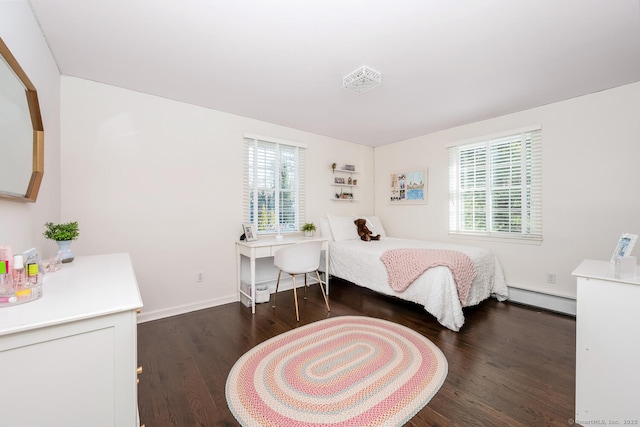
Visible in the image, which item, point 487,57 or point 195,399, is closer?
point 195,399

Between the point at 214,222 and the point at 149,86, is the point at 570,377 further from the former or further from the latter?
the point at 149,86

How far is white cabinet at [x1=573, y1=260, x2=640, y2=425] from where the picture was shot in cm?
122

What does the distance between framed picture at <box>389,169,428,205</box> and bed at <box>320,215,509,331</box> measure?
585 millimetres

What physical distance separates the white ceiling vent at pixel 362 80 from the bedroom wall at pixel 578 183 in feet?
6.59

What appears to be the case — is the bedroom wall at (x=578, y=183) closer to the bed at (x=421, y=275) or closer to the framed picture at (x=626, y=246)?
the bed at (x=421, y=275)

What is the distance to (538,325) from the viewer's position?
2510 millimetres

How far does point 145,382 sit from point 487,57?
3392mm

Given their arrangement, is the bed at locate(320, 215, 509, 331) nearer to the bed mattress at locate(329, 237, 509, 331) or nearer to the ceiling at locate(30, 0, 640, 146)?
the bed mattress at locate(329, 237, 509, 331)

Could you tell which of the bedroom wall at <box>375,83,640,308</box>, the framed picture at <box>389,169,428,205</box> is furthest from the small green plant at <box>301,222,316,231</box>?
the bedroom wall at <box>375,83,640,308</box>

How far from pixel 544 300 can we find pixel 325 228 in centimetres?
278

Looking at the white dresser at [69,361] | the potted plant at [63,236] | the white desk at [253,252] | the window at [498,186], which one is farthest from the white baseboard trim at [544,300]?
the potted plant at [63,236]

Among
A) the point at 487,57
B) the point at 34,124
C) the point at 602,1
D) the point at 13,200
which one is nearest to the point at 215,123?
the point at 34,124

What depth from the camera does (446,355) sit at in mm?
1985

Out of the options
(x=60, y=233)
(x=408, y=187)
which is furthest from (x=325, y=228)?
(x=60, y=233)
